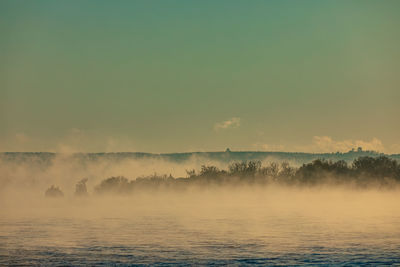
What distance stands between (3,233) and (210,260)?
3393 cm

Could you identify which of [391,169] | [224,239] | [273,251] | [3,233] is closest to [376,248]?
[273,251]

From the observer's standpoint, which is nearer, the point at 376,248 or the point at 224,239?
the point at 376,248

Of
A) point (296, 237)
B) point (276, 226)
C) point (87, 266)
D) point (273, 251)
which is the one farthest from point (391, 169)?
point (87, 266)

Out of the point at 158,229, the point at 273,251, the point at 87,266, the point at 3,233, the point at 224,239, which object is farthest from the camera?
the point at 158,229

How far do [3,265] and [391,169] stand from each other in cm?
16762

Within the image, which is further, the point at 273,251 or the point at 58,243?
the point at 58,243

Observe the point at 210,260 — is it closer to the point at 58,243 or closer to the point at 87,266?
the point at 87,266

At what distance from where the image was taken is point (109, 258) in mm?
51781

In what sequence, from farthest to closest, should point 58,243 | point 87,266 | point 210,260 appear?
1. point 58,243
2. point 210,260
3. point 87,266

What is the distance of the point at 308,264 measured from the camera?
48625mm

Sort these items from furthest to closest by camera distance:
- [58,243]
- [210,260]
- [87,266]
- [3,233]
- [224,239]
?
[3,233], [224,239], [58,243], [210,260], [87,266]

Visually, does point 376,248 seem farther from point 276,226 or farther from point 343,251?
point 276,226

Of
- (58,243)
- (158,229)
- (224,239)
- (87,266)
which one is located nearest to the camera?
(87,266)

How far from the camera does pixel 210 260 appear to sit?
1996 inches
